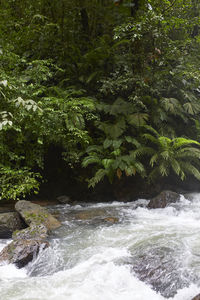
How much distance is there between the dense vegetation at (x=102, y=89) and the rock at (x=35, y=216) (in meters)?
0.43

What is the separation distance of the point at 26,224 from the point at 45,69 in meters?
3.87

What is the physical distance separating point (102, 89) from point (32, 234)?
14.3 ft

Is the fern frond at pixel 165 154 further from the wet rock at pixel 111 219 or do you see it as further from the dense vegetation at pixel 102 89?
the wet rock at pixel 111 219

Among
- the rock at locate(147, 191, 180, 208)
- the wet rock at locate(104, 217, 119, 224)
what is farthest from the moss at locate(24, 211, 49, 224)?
the rock at locate(147, 191, 180, 208)

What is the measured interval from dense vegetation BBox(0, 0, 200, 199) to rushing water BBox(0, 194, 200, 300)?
1.71 meters

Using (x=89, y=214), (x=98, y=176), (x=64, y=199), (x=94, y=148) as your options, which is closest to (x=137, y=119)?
(x=94, y=148)

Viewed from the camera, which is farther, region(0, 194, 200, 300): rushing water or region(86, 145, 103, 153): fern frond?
region(86, 145, 103, 153): fern frond

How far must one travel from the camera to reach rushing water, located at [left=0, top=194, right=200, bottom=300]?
289 cm

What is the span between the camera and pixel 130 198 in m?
7.54

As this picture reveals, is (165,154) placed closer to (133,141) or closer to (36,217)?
(133,141)

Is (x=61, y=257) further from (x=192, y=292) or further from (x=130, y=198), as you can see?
(x=130, y=198)

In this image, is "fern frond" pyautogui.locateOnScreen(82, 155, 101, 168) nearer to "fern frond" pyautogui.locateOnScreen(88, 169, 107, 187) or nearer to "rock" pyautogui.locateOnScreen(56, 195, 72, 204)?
"fern frond" pyautogui.locateOnScreen(88, 169, 107, 187)

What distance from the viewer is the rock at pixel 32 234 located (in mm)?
4333

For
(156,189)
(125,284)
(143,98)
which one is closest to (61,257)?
(125,284)
